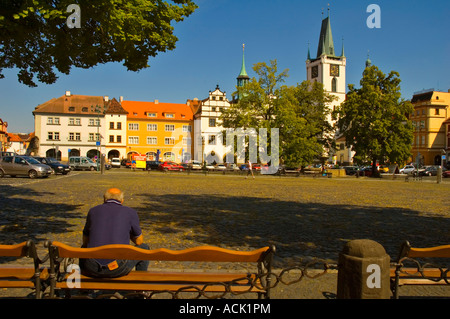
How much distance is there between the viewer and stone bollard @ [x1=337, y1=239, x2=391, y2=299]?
3.73 meters

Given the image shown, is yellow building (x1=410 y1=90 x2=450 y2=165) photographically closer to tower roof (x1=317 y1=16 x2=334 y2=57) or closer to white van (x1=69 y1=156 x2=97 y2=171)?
tower roof (x1=317 y1=16 x2=334 y2=57)

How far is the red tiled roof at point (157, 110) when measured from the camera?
282ft

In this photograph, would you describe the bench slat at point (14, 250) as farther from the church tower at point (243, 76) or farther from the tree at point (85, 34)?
the church tower at point (243, 76)

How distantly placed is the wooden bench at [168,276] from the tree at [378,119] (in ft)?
145

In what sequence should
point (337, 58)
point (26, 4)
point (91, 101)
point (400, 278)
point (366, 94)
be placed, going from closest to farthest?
point (400, 278) < point (26, 4) < point (366, 94) < point (91, 101) < point (337, 58)

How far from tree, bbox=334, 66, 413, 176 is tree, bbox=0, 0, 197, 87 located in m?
39.9

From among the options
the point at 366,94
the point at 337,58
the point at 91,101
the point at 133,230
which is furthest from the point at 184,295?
the point at 337,58

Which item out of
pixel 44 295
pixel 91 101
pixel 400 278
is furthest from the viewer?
pixel 91 101

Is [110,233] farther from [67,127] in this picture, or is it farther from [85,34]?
[67,127]

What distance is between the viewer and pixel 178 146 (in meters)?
88.2

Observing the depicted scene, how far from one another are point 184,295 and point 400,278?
8.19 feet

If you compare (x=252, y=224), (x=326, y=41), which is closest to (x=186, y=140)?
(x=326, y=41)

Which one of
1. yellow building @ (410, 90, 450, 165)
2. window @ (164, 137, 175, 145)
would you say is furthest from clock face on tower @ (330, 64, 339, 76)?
window @ (164, 137, 175, 145)
